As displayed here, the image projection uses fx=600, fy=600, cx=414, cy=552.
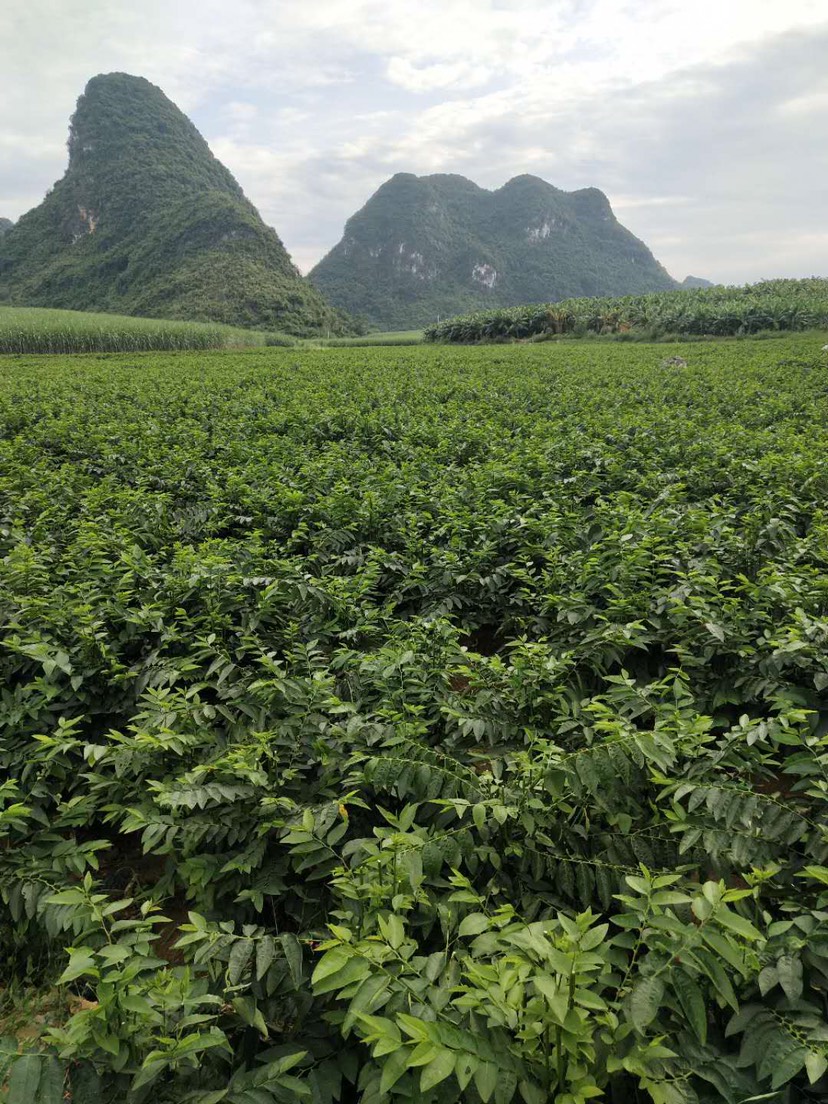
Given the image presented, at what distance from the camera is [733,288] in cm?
5066

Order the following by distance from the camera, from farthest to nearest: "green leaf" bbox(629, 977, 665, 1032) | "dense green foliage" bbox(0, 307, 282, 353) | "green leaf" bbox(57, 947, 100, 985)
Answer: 1. "dense green foliage" bbox(0, 307, 282, 353)
2. "green leaf" bbox(57, 947, 100, 985)
3. "green leaf" bbox(629, 977, 665, 1032)

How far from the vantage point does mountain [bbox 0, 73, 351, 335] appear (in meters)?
69.1

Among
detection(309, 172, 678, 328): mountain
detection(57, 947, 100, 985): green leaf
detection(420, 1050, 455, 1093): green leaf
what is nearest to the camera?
detection(420, 1050, 455, 1093): green leaf

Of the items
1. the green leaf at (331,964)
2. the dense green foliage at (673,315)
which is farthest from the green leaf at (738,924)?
the dense green foliage at (673,315)

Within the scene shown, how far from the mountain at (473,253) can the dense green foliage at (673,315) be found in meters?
73.2

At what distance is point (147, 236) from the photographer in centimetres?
8419

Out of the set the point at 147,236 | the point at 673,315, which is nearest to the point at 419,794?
the point at 673,315

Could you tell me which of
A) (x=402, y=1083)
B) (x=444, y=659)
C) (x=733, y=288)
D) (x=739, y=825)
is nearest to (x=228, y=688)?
(x=444, y=659)

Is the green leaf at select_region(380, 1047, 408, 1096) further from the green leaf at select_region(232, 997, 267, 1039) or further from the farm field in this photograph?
the green leaf at select_region(232, 997, 267, 1039)

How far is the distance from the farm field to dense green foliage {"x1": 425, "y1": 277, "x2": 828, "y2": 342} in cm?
3610

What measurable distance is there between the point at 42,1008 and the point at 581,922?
2.32 m

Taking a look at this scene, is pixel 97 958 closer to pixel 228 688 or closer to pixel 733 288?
pixel 228 688

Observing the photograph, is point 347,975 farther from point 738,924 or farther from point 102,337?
point 102,337

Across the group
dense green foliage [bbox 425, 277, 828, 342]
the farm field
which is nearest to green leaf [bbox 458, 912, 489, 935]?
the farm field
